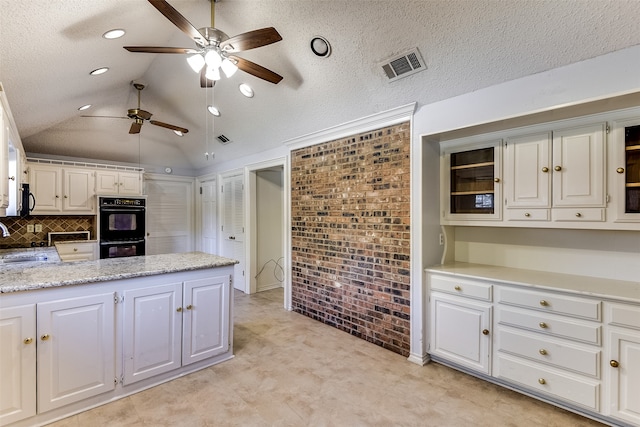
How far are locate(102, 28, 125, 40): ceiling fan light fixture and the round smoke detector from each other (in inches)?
58.6

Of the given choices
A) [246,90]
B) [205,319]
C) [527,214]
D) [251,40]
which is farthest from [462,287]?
[246,90]

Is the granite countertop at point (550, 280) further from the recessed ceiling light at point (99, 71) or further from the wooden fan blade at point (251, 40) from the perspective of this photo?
the recessed ceiling light at point (99, 71)

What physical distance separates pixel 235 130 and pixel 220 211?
6.13 ft

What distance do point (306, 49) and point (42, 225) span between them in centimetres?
510

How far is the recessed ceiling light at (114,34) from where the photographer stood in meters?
2.25

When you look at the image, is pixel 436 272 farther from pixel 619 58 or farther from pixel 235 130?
pixel 235 130

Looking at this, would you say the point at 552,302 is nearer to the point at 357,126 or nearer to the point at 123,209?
the point at 357,126

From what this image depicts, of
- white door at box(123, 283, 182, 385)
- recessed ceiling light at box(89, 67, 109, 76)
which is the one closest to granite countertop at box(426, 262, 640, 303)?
white door at box(123, 283, 182, 385)

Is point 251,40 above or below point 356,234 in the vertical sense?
above

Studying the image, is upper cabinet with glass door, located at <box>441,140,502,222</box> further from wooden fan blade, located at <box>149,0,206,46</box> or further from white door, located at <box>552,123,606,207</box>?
wooden fan blade, located at <box>149,0,206,46</box>

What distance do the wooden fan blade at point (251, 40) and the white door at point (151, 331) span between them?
6.14 feet

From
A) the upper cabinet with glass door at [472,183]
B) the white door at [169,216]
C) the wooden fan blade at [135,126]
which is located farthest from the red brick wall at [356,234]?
the white door at [169,216]

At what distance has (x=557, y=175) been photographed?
2279mm

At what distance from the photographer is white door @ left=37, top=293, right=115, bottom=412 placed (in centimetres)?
194
